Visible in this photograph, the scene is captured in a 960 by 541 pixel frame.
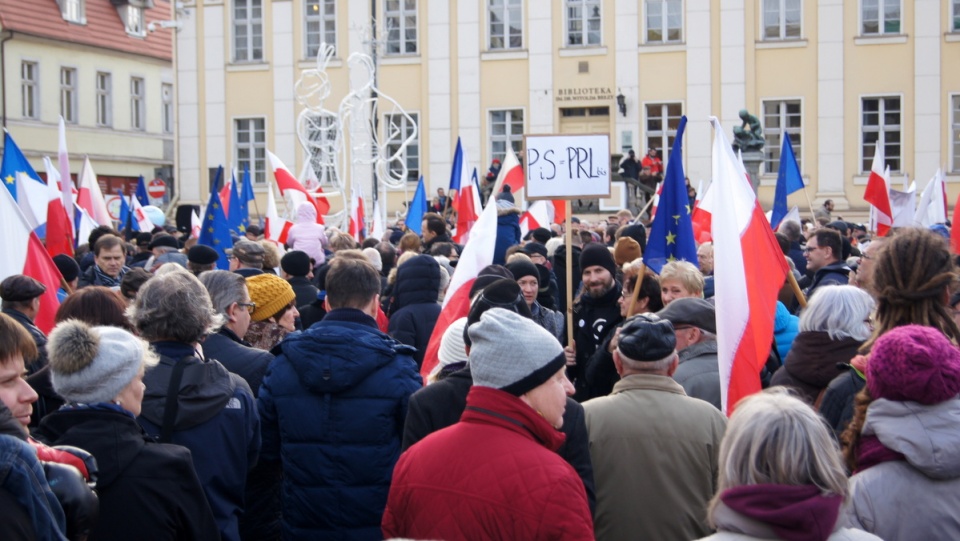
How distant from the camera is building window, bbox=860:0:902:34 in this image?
33844 mm

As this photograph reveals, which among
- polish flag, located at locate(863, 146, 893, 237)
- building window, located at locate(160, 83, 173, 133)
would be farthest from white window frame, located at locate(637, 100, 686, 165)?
building window, located at locate(160, 83, 173, 133)

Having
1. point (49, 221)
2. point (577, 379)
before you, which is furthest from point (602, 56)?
point (577, 379)

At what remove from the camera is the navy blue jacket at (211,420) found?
4.73m

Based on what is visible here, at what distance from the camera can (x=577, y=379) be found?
7.87m

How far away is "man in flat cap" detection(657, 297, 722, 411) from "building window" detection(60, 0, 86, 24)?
4253 centimetres

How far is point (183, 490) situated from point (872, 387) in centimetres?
223

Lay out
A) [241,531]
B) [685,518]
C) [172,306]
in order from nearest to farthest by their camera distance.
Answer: [685,518], [172,306], [241,531]

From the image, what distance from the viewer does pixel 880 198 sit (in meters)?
14.6

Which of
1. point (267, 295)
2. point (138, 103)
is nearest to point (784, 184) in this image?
point (267, 295)

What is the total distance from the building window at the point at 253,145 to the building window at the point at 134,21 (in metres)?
11.6

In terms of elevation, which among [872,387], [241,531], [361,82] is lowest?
[241,531]

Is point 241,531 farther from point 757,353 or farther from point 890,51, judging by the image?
point 890,51

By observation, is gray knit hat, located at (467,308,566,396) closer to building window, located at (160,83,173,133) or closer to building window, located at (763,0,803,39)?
building window, located at (763,0,803,39)

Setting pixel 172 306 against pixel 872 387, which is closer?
pixel 872 387
